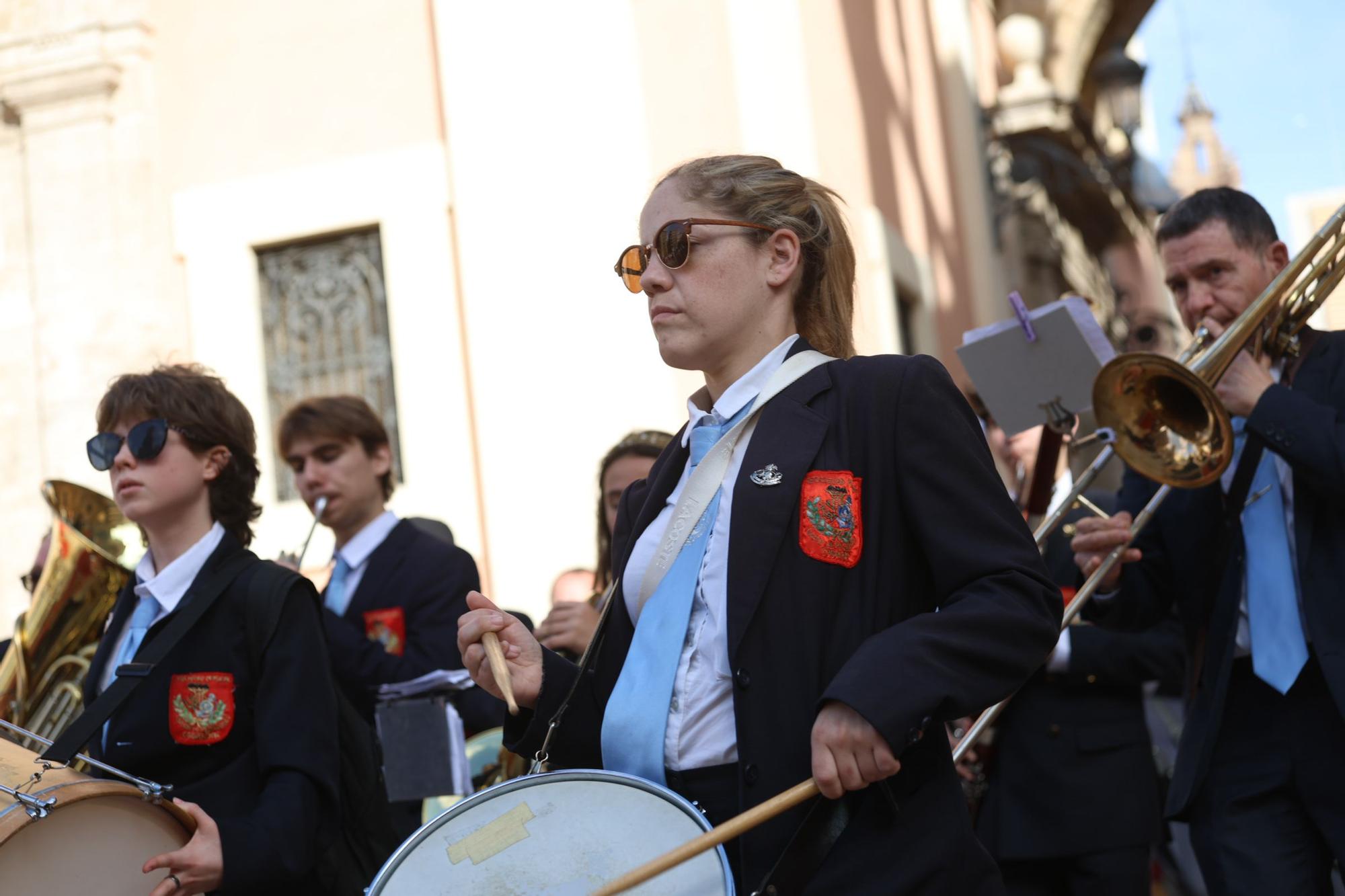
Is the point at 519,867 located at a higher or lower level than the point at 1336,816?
higher

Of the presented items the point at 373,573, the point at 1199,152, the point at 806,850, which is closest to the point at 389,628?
the point at 373,573

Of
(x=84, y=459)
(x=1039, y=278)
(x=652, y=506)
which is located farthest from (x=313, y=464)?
(x=1039, y=278)

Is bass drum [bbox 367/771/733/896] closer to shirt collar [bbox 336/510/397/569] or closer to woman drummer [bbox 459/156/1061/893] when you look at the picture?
woman drummer [bbox 459/156/1061/893]

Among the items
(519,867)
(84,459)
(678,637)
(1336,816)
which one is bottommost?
(1336,816)

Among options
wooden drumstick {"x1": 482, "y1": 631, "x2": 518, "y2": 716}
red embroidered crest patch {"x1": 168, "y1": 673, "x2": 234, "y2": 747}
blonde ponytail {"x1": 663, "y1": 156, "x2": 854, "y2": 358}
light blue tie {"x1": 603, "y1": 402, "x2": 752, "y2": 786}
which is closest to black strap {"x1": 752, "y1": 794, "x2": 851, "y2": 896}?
light blue tie {"x1": 603, "y1": 402, "x2": 752, "y2": 786}

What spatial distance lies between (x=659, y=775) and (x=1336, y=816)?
1.89 m

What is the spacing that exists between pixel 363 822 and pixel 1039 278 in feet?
50.2

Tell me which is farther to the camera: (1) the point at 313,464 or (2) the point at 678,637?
(1) the point at 313,464

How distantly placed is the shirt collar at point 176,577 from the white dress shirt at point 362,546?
4.39 ft

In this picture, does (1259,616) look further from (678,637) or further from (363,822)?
(363,822)

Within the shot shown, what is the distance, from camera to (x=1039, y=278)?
18.0 m

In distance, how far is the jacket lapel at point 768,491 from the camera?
8.23 ft

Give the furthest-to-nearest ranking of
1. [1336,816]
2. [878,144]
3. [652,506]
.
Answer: [878,144]
[1336,816]
[652,506]

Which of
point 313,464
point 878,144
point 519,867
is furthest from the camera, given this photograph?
point 878,144
